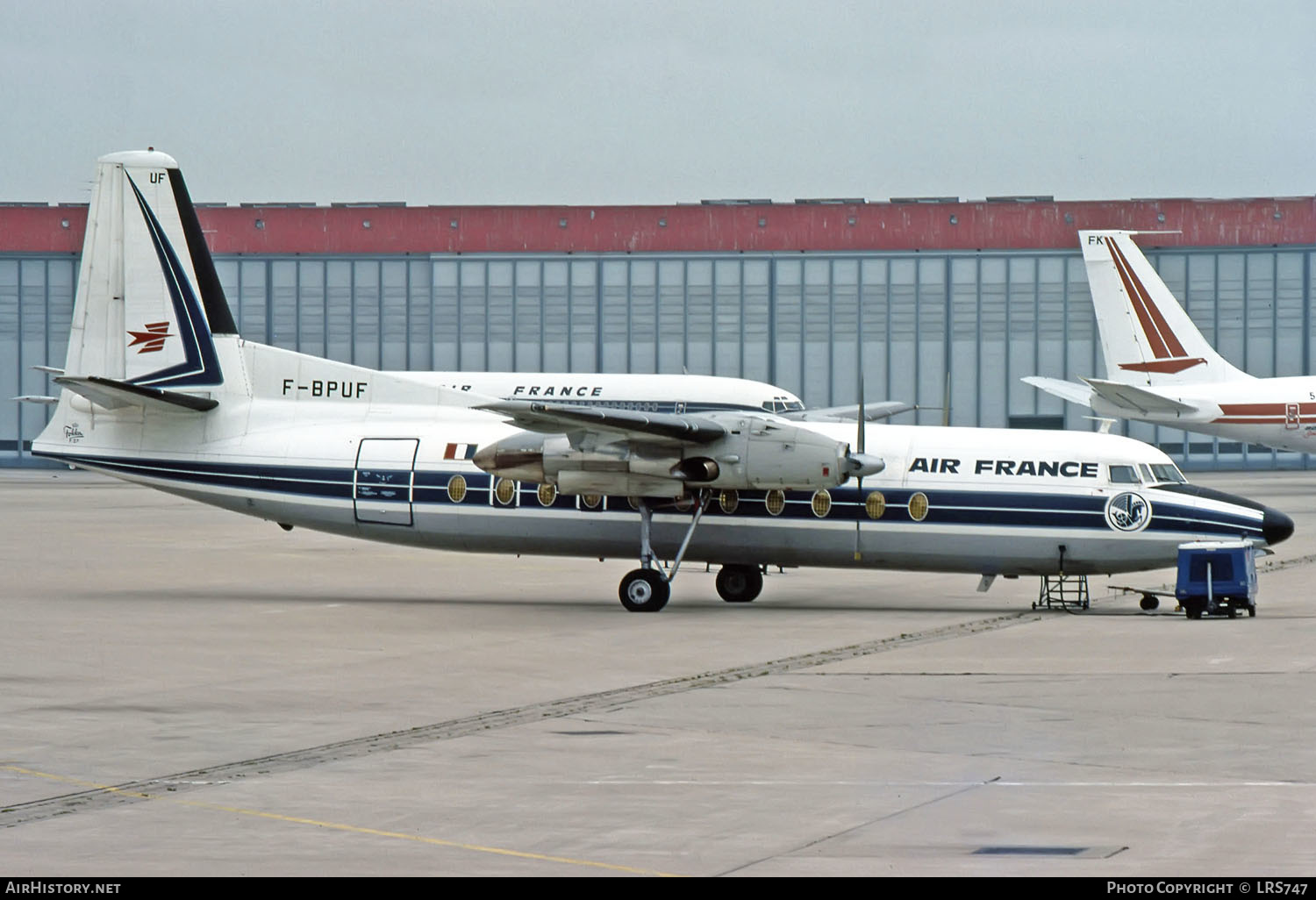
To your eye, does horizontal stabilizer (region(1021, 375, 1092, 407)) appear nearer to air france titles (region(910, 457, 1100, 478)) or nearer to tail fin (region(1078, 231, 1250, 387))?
tail fin (region(1078, 231, 1250, 387))

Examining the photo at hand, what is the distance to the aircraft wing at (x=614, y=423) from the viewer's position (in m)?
23.3

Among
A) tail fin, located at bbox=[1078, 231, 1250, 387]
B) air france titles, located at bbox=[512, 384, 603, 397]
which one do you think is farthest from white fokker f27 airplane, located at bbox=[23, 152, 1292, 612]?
tail fin, located at bbox=[1078, 231, 1250, 387]

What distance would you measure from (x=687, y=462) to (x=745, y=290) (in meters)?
51.2

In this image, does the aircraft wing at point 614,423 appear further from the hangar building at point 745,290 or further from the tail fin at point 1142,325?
the hangar building at point 745,290

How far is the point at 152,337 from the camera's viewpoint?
27.5m

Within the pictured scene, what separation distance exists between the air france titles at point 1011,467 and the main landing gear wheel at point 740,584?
3255mm

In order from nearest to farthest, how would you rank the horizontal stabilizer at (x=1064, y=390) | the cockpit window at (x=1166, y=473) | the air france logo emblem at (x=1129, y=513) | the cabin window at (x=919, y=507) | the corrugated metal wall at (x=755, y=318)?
the air france logo emblem at (x=1129, y=513) → the cabin window at (x=919, y=507) → the cockpit window at (x=1166, y=473) → the horizontal stabilizer at (x=1064, y=390) → the corrugated metal wall at (x=755, y=318)

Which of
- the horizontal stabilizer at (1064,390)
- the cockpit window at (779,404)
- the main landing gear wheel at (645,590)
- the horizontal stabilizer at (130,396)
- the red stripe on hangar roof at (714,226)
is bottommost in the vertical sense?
the main landing gear wheel at (645,590)

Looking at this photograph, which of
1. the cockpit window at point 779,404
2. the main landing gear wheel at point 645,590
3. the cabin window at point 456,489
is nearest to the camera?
the main landing gear wheel at point 645,590

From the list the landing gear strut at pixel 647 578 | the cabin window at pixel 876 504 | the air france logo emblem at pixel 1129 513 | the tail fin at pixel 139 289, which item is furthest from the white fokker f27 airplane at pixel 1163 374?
the tail fin at pixel 139 289

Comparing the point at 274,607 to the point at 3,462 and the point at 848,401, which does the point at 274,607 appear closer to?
the point at 848,401

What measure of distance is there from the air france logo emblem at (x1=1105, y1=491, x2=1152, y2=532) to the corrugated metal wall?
48037mm

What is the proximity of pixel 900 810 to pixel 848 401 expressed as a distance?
209 feet

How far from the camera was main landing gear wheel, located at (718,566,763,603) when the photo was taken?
86.9 feet
